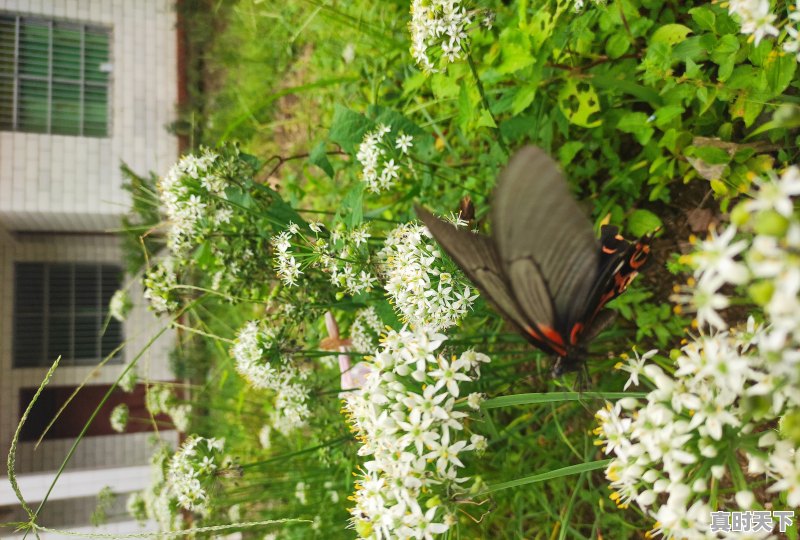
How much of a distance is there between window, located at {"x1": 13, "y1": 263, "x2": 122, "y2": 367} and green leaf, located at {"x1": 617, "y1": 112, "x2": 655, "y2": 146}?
6733mm

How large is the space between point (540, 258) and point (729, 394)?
18.7 inches

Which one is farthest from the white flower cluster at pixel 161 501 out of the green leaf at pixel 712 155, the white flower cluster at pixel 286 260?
the green leaf at pixel 712 155

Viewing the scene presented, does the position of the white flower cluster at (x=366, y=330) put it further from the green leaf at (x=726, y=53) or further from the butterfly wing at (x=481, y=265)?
the green leaf at (x=726, y=53)

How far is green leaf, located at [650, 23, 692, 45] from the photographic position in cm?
185

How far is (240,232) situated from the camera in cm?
246

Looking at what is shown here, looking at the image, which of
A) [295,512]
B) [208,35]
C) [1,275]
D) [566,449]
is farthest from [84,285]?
[566,449]

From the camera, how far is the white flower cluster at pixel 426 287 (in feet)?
5.75

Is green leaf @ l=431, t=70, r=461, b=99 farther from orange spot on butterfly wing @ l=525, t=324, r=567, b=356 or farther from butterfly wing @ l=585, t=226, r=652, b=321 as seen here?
orange spot on butterfly wing @ l=525, t=324, r=567, b=356

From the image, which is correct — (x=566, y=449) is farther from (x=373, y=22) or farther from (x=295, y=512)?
(x=373, y=22)

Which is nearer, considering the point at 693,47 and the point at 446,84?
the point at 693,47

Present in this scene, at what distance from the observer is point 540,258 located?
1.22 meters

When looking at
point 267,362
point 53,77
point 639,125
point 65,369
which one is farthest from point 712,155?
point 65,369

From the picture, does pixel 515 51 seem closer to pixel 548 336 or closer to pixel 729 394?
pixel 548 336

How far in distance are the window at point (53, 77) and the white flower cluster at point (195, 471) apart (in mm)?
5708
